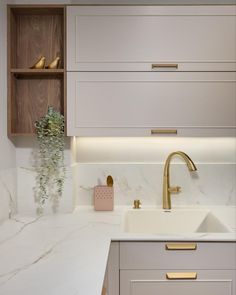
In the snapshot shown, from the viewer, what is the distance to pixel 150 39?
206 cm

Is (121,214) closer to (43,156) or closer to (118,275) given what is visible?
(118,275)

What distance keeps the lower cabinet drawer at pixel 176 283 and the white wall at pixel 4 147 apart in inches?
32.3

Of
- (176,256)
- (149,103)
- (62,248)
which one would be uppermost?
(149,103)

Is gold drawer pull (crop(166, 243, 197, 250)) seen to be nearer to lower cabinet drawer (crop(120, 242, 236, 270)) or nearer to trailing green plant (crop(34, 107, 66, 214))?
lower cabinet drawer (crop(120, 242, 236, 270))

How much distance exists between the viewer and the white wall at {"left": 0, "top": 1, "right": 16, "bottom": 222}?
1.98m

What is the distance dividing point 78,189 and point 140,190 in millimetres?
447

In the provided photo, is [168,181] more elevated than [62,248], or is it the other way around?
[168,181]

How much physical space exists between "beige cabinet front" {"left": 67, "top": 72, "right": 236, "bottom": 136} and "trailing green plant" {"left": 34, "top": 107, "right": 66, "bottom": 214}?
0.29 feet

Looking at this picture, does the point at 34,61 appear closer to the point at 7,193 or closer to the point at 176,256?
the point at 7,193

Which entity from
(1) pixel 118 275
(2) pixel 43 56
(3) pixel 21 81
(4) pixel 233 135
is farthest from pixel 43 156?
(4) pixel 233 135

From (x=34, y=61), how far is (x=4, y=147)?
0.63 meters

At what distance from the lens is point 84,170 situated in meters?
2.41

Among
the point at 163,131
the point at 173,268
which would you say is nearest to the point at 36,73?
the point at 163,131

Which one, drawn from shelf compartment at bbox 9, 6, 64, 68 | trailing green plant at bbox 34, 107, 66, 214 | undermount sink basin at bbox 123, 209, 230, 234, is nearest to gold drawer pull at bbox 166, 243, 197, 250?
undermount sink basin at bbox 123, 209, 230, 234
